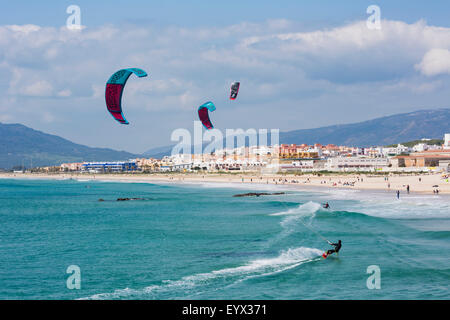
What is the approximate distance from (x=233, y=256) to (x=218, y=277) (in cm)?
254

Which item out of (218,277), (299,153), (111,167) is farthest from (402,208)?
(111,167)

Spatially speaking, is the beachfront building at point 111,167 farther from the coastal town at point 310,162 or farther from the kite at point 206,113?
the kite at point 206,113

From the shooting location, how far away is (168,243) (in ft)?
58.1

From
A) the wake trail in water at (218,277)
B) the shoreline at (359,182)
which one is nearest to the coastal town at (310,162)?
the shoreline at (359,182)

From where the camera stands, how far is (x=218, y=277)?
12.3m

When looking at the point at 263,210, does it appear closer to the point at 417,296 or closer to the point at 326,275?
the point at 326,275

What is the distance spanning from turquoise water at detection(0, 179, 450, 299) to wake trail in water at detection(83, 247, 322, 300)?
2cm

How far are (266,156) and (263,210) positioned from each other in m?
106

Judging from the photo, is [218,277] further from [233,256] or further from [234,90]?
[234,90]

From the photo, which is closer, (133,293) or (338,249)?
(133,293)
